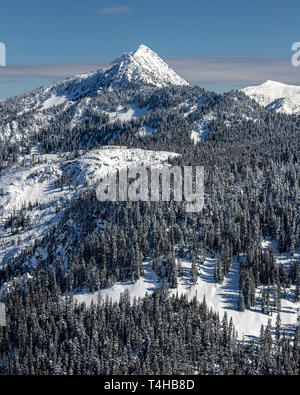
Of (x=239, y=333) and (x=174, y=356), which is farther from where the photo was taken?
(x=239, y=333)

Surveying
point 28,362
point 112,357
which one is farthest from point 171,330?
point 28,362

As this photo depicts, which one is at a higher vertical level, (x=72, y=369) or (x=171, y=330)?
(x=171, y=330)

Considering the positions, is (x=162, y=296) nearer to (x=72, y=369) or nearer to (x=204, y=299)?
(x=204, y=299)

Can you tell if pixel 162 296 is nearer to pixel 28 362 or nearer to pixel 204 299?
pixel 204 299
